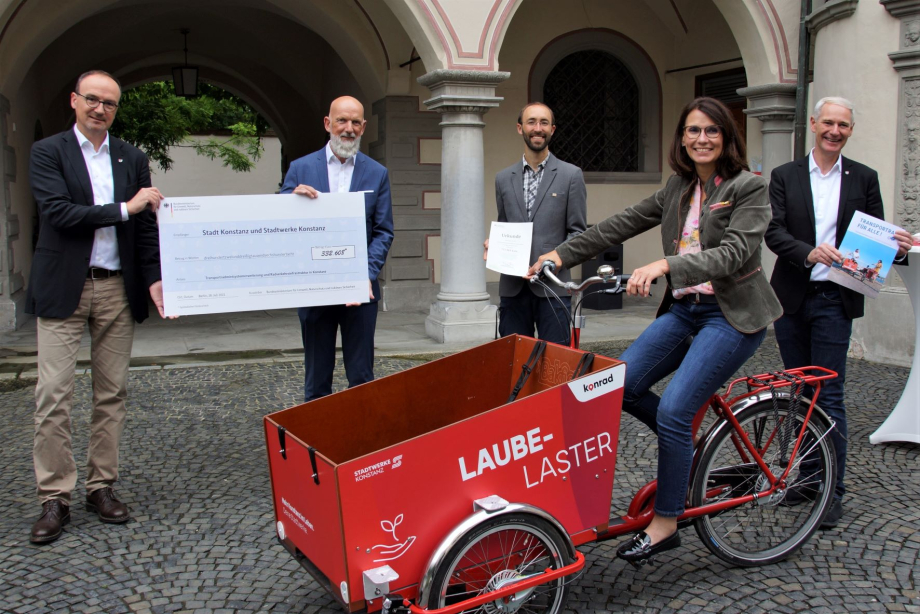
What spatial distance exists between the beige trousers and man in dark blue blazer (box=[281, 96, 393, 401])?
846mm

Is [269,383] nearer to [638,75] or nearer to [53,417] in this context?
[53,417]

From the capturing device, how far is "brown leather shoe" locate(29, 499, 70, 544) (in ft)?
12.3

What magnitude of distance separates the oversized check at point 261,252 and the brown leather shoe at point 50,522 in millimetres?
1001

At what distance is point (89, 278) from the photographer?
3902 mm

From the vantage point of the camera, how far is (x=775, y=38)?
369 inches

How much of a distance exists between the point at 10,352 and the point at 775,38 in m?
8.20

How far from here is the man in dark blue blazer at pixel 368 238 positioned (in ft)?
13.8

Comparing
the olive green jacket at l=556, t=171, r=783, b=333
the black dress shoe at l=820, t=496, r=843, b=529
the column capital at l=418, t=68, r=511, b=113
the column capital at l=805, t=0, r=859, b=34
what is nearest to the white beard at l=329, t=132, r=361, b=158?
the olive green jacket at l=556, t=171, r=783, b=333

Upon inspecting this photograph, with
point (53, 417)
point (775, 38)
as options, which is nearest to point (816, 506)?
point (53, 417)

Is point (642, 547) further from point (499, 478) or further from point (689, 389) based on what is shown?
point (499, 478)

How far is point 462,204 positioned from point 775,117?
3530 mm

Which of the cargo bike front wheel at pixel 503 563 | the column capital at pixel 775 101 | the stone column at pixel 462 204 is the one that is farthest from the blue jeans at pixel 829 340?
the column capital at pixel 775 101

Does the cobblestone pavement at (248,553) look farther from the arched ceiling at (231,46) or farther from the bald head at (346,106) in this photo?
the arched ceiling at (231,46)

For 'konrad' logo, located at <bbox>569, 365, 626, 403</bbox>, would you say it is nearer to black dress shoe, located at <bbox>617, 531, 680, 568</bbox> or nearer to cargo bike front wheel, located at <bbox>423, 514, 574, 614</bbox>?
cargo bike front wheel, located at <bbox>423, 514, 574, 614</bbox>
